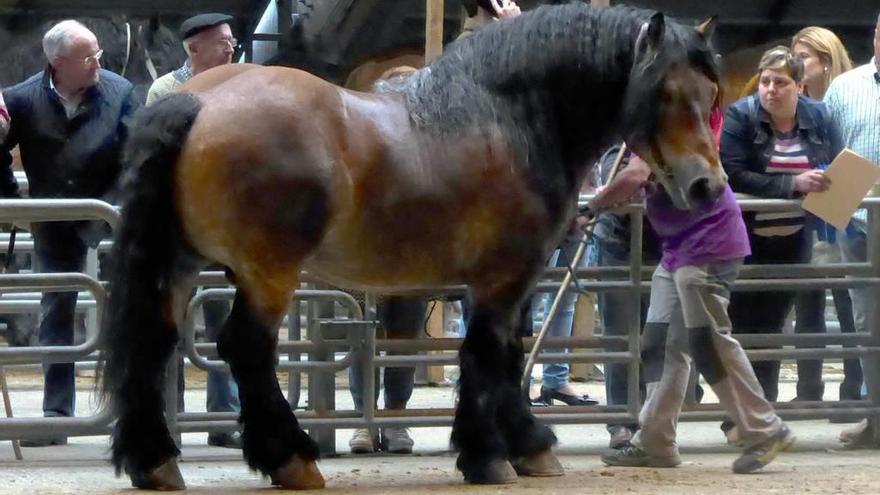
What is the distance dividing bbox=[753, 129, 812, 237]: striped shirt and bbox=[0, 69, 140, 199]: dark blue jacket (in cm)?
300

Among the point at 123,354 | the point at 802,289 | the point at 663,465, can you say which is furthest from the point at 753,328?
the point at 123,354

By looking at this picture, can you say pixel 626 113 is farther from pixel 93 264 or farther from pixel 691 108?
pixel 93 264

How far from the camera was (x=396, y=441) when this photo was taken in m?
7.80

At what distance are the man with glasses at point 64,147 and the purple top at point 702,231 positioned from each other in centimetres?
256

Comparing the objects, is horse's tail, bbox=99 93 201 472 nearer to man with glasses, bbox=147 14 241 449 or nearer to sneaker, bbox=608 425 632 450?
man with glasses, bbox=147 14 241 449

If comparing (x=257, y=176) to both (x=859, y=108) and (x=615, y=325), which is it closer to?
(x=615, y=325)

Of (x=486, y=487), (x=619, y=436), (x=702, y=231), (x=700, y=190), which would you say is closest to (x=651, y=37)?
(x=700, y=190)

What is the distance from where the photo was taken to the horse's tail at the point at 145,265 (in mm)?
6121

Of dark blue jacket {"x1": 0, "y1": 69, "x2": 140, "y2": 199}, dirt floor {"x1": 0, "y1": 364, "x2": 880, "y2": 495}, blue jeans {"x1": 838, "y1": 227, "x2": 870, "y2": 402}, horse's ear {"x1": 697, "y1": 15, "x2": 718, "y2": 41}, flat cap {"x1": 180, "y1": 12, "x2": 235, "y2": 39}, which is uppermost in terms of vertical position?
flat cap {"x1": 180, "y1": 12, "x2": 235, "y2": 39}

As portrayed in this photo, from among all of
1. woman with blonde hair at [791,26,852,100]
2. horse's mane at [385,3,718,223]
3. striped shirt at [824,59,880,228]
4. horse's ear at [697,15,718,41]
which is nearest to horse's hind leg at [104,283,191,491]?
horse's mane at [385,3,718,223]

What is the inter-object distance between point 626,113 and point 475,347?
1092 millimetres

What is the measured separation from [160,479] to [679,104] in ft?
7.98

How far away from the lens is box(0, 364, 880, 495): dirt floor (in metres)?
6.49

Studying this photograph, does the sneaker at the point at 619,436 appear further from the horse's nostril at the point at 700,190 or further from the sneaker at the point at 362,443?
the horse's nostril at the point at 700,190
